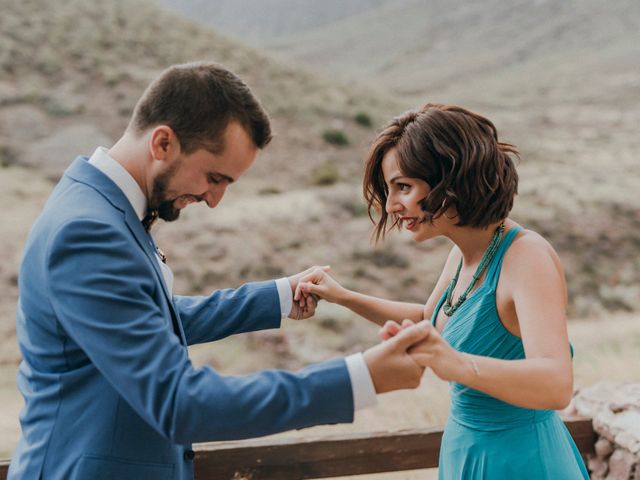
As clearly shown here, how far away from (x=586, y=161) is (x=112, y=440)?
28.1 m

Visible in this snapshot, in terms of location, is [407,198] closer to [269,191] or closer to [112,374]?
[112,374]

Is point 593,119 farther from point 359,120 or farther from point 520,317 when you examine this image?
point 520,317

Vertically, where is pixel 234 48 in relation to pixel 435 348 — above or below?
below

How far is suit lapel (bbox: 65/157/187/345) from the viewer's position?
78.6 inches

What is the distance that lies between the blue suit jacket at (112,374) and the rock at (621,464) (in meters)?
2.35

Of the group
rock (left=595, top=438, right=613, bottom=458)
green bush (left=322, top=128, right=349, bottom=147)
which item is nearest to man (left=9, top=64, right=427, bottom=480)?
rock (left=595, top=438, right=613, bottom=458)

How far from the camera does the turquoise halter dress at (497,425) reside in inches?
94.5

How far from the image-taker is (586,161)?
27.4 m

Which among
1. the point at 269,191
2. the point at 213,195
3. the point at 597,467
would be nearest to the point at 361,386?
the point at 213,195

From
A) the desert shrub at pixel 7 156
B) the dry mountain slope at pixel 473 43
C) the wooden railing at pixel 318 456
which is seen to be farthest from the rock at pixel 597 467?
the dry mountain slope at pixel 473 43

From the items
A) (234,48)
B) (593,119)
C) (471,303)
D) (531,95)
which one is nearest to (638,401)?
(471,303)

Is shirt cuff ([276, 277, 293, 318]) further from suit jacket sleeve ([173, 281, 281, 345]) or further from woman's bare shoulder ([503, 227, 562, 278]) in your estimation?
woman's bare shoulder ([503, 227, 562, 278])

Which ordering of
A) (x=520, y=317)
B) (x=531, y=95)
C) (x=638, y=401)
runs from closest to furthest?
(x=520, y=317)
(x=638, y=401)
(x=531, y=95)

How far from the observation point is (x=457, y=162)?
241 cm
